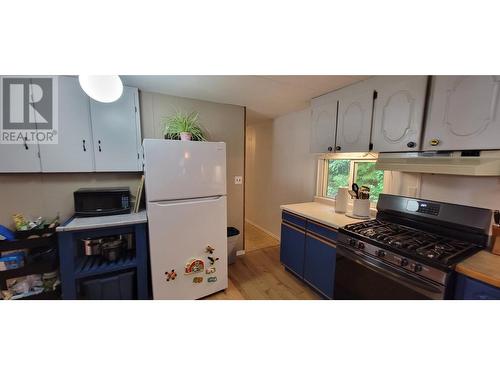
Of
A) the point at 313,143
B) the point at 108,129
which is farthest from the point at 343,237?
the point at 108,129

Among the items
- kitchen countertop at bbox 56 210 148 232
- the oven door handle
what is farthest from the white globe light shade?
the oven door handle

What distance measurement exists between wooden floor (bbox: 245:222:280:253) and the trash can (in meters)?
0.43

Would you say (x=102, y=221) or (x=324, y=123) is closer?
(x=102, y=221)

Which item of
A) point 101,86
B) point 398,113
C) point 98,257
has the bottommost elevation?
point 98,257

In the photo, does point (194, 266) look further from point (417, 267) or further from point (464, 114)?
point (464, 114)

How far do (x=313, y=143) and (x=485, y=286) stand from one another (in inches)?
65.7

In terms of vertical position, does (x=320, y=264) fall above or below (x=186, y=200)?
below

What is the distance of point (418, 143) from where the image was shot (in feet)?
4.29

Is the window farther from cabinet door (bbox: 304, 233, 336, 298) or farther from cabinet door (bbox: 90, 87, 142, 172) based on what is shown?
cabinet door (bbox: 90, 87, 142, 172)

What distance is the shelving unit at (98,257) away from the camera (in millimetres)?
1434

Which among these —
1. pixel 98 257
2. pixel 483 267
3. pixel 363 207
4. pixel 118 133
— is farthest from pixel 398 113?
pixel 98 257

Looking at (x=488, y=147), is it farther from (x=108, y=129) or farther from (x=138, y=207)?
(x=108, y=129)

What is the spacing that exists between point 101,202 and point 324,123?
2352 mm

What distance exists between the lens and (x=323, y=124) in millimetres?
2029
